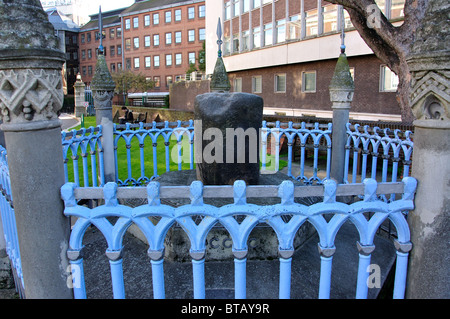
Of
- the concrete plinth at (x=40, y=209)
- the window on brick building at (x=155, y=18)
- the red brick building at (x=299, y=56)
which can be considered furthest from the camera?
the window on brick building at (x=155, y=18)

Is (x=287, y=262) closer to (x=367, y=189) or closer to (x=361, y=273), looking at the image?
(x=361, y=273)

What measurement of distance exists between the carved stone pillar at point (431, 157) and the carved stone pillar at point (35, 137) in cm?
245

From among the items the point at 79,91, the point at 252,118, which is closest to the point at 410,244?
the point at 252,118


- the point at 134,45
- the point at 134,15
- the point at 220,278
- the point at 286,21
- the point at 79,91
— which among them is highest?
the point at 134,15

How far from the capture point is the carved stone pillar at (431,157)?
7.27 feet

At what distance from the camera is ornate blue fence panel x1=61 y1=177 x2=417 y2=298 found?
2361mm

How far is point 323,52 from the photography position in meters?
23.3

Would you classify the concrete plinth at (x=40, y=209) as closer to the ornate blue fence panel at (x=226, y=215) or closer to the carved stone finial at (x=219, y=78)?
the ornate blue fence panel at (x=226, y=215)

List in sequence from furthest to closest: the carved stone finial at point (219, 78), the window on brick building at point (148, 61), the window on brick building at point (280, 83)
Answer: the window on brick building at point (148, 61), the window on brick building at point (280, 83), the carved stone finial at point (219, 78)

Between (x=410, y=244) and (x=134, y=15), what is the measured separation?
70.7m

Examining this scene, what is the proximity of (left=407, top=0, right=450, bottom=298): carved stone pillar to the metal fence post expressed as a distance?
183 inches

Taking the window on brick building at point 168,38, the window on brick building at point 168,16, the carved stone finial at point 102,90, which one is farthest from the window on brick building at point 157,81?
the carved stone finial at point 102,90

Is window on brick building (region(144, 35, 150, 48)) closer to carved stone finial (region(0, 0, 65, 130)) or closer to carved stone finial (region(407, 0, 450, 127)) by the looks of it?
carved stone finial (region(0, 0, 65, 130))

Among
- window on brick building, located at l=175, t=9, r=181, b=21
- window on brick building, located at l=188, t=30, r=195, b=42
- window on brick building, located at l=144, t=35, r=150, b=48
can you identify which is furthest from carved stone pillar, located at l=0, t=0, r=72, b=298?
window on brick building, located at l=144, t=35, r=150, b=48
